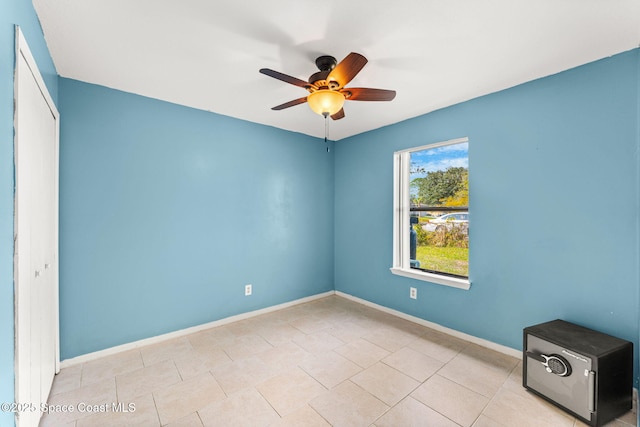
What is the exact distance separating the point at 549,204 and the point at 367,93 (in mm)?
1749

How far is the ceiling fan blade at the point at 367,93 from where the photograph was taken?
1.95 m

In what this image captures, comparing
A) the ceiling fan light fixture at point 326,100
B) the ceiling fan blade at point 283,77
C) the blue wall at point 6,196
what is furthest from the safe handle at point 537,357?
the blue wall at point 6,196

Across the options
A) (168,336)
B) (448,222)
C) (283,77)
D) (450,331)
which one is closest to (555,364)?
(450,331)

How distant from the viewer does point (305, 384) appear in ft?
6.81

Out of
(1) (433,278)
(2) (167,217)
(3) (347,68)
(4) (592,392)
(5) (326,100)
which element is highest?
(3) (347,68)

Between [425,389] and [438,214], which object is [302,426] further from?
[438,214]

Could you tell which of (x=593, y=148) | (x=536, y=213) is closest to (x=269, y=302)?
(x=536, y=213)

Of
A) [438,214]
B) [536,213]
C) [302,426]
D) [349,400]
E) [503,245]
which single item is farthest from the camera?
[438,214]

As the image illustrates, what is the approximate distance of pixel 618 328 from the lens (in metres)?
1.93

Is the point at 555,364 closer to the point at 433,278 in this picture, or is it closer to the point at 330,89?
the point at 433,278

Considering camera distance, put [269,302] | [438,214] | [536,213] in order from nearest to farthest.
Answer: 1. [536,213]
2. [438,214]
3. [269,302]

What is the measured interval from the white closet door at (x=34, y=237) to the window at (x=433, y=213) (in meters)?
3.14

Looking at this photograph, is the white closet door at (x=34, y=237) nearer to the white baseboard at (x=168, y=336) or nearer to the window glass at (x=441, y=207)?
the white baseboard at (x=168, y=336)

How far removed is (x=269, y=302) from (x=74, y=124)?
270 centimetres
